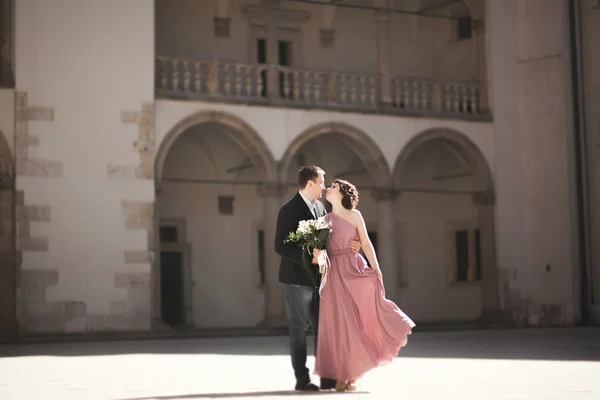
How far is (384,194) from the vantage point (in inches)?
A: 874

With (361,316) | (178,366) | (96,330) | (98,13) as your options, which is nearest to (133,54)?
(98,13)

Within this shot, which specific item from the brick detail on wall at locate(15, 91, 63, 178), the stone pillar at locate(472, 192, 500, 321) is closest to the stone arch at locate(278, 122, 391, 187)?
the stone pillar at locate(472, 192, 500, 321)

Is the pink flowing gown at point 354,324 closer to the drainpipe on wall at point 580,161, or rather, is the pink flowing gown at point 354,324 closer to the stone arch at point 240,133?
the stone arch at point 240,133

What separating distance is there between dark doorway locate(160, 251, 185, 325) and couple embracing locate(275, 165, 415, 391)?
14837mm

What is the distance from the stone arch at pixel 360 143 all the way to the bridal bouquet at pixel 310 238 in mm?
12973

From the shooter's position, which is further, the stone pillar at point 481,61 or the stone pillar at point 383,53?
the stone pillar at point 481,61

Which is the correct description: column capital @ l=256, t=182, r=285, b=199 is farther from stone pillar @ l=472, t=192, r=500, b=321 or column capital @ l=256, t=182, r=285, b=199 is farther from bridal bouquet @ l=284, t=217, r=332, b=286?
bridal bouquet @ l=284, t=217, r=332, b=286

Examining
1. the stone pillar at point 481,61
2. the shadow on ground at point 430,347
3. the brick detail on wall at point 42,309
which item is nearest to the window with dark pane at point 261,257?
the stone pillar at point 481,61

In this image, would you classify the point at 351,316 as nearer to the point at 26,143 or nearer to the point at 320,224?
the point at 320,224

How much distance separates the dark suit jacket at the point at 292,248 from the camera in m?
8.16

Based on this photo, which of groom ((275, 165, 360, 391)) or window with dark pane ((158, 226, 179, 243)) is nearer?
groom ((275, 165, 360, 391))

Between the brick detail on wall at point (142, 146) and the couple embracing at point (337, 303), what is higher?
the brick detail on wall at point (142, 146)

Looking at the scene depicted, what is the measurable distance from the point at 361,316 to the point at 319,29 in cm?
1677

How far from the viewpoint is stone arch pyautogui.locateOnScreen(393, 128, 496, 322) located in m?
22.5
